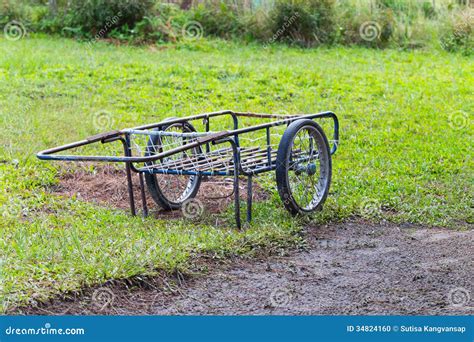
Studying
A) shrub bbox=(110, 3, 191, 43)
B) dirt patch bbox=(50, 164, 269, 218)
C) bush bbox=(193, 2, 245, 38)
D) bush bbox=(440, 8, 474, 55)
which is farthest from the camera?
bush bbox=(193, 2, 245, 38)

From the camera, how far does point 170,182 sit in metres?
8.22

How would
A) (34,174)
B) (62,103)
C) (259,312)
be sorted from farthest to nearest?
(62,103)
(34,174)
(259,312)

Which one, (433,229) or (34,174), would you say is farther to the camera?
(34,174)

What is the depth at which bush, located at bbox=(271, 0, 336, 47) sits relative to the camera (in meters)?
17.1

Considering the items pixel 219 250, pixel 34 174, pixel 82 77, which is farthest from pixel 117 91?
pixel 219 250

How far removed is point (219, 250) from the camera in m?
6.23

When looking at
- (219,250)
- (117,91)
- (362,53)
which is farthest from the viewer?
(362,53)

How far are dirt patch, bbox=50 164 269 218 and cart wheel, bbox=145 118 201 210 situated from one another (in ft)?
0.40

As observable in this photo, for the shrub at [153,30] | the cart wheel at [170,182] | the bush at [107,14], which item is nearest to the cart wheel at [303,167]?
the cart wheel at [170,182]

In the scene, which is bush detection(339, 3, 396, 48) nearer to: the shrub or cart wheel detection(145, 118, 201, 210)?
the shrub

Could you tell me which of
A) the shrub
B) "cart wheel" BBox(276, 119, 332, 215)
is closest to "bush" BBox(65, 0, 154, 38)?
the shrub

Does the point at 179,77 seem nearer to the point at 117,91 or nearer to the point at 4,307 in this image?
the point at 117,91

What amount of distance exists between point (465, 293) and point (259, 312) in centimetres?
145

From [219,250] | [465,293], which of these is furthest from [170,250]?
[465,293]
